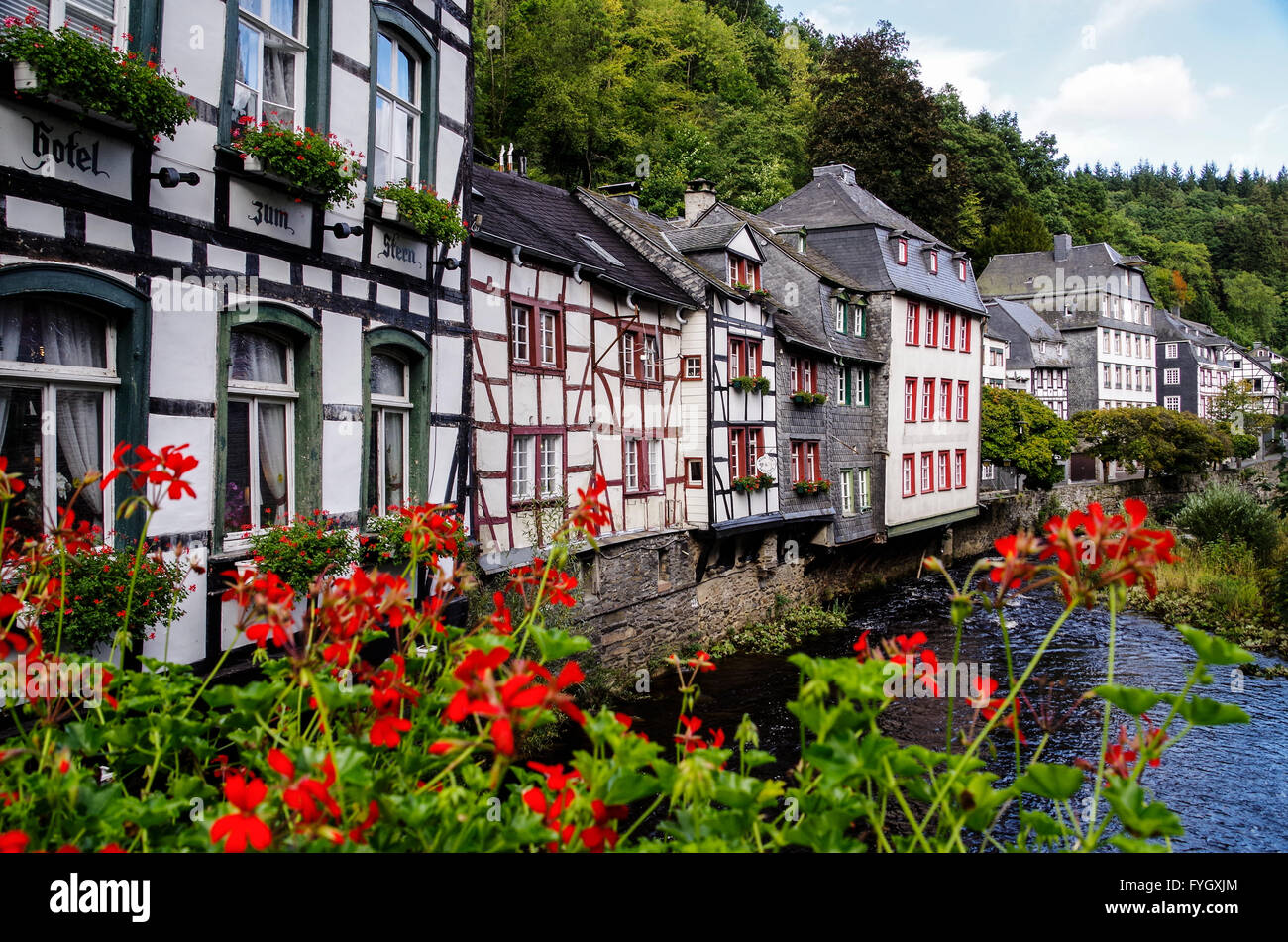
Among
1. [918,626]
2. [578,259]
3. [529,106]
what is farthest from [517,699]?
[529,106]

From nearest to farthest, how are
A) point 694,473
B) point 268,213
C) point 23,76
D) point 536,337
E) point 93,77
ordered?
point 23,76
point 93,77
point 268,213
point 536,337
point 694,473

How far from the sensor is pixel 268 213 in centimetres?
727

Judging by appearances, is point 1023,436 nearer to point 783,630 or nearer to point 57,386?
point 783,630

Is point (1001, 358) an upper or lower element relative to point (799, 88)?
lower

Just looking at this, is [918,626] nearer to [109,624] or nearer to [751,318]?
[751,318]

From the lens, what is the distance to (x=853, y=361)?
83.5ft

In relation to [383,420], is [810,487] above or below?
below

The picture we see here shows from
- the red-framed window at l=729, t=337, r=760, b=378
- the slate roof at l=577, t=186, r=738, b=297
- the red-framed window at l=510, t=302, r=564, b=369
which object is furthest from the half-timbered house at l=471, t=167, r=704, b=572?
the red-framed window at l=729, t=337, r=760, b=378

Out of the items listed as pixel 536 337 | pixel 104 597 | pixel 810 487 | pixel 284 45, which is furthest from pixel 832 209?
pixel 104 597

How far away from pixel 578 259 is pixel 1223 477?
1769 inches

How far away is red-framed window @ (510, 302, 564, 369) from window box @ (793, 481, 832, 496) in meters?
9.16

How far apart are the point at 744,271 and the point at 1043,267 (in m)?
42.9

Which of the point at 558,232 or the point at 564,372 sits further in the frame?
the point at 558,232

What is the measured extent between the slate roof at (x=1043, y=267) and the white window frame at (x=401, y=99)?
53967mm
